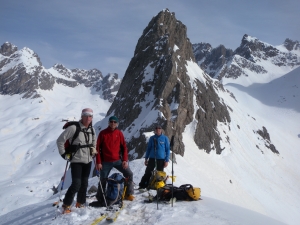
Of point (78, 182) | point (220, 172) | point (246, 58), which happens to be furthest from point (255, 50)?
point (78, 182)

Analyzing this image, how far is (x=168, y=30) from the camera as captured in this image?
4988 centimetres

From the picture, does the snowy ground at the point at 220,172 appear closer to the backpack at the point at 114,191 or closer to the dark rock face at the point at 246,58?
the backpack at the point at 114,191

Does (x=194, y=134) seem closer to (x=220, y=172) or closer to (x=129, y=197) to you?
(x=220, y=172)

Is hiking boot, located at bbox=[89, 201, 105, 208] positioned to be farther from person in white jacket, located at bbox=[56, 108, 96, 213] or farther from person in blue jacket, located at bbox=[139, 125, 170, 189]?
person in blue jacket, located at bbox=[139, 125, 170, 189]

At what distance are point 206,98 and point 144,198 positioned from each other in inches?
1361

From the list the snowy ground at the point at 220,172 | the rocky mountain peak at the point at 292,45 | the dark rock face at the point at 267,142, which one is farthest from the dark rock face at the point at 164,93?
the rocky mountain peak at the point at 292,45

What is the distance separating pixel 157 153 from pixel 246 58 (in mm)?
149309

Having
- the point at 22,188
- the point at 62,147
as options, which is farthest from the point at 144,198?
the point at 22,188

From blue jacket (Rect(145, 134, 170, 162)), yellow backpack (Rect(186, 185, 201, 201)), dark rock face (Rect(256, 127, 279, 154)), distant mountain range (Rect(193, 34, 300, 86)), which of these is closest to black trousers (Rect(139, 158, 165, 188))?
blue jacket (Rect(145, 134, 170, 162))

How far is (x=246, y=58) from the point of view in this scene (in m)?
146

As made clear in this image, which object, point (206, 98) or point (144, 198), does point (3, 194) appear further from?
point (144, 198)

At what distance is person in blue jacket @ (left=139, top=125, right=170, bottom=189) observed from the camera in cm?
1072

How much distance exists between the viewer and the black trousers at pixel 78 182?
23.1 ft

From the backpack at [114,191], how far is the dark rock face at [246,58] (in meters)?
116
